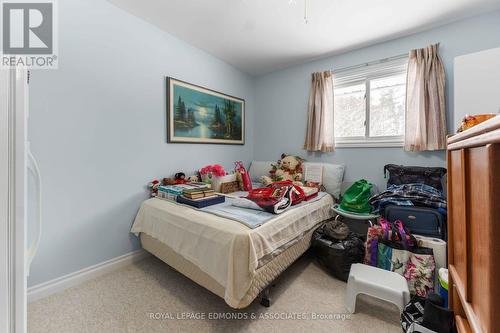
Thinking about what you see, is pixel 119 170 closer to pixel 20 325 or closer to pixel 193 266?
pixel 193 266

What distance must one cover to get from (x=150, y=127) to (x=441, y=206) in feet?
9.80

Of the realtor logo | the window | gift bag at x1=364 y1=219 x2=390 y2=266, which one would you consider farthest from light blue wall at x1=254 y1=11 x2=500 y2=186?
the realtor logo

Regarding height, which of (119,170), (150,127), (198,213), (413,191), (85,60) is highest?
(85,60)

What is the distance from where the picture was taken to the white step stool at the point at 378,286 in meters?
1.36

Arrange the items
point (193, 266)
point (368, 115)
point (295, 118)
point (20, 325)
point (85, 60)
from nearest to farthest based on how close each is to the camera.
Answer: point (20, 325)
point (193, 266)
point (85, 60)
point (368, 115)
point (295, 118)

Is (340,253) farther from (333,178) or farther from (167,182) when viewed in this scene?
(167,182)

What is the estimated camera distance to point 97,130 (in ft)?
6.18

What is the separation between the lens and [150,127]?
228 cm

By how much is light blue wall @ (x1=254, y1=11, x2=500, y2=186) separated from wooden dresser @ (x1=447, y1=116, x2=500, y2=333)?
1783 mm

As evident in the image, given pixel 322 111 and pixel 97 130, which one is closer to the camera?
pixel 97 130

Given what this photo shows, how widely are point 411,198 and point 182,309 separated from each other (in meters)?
2.26

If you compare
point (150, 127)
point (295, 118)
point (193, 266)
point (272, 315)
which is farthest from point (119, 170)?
point (295, 118)

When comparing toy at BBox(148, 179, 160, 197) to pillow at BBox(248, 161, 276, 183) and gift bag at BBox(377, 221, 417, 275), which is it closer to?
pillow at BBox(248, 161, 276, 183)

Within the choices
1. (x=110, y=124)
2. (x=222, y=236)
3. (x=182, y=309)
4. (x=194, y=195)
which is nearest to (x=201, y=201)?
(x=194, y=195)
